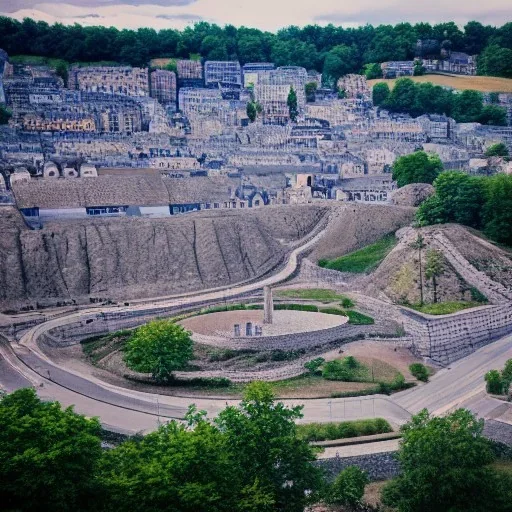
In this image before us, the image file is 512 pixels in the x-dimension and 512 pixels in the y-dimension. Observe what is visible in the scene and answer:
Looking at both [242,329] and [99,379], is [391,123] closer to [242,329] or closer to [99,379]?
[242,329]

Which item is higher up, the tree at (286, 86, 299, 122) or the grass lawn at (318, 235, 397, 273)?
the tree at (286, 86, 299, 122)

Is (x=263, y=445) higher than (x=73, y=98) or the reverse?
the reverse

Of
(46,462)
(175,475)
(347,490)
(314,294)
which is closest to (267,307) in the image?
(314,294)

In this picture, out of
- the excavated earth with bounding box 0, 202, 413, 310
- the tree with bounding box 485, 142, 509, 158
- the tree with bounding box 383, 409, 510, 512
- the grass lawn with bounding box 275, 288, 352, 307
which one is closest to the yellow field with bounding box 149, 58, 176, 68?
the tree with bounding box 485, 142, 509, 158

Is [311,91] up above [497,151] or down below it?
above

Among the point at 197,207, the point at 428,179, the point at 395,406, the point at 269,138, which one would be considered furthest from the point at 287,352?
the point at 269,138

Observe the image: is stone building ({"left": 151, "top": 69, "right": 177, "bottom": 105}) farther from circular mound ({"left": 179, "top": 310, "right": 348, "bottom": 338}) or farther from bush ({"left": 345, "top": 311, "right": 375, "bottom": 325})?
bush ({"left": 345, "top": 311, "right": 375, "bottom": 325})

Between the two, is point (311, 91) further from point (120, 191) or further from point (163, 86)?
point (120, 191)
